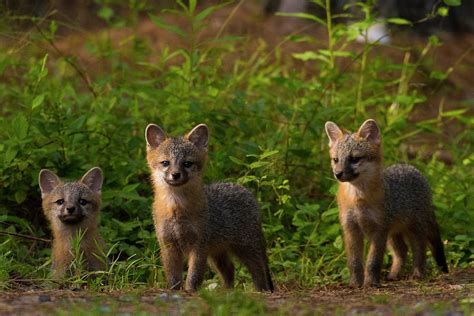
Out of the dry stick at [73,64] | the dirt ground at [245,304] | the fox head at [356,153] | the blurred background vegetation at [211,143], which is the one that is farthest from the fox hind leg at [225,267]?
the dry stick at [73,64]

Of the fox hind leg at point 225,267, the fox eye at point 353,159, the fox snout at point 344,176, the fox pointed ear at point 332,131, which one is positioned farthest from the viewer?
the fox pointed ear at point 332,131

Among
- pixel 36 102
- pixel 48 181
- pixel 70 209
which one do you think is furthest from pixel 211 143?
pixel 70 209

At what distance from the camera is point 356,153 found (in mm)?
8727

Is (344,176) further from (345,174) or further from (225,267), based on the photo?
(225,267)

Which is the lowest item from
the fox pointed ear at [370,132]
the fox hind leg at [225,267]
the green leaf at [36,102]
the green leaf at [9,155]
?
the fox hind leg at [225,267]

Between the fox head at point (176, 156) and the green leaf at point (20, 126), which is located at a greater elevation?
the green leaf at point (20, 126)

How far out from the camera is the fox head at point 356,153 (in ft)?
28.3

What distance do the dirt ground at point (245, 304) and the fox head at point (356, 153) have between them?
1.13m

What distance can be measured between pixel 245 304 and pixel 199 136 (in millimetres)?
2652

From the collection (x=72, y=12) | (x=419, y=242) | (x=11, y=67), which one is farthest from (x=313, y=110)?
(x=72, y=12)

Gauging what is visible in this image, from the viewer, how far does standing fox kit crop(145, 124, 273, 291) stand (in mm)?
8172

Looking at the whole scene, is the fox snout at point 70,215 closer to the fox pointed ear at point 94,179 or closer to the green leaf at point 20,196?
the fox pointed ear at point 94,179

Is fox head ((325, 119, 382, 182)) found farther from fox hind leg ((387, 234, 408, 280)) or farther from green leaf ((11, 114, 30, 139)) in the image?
green leaf ((11, 114, 30, 139))

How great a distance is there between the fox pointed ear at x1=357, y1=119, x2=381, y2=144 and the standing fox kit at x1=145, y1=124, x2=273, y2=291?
3.80 ft
